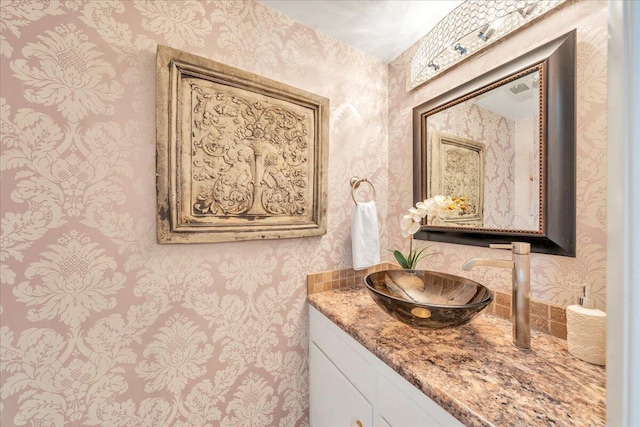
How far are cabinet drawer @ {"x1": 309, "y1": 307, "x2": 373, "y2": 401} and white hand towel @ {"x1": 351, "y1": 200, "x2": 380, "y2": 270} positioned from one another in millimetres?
316

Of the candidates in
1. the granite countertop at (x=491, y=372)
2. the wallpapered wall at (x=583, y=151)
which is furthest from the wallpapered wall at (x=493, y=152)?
the granite countertop at (x=491, y=372)

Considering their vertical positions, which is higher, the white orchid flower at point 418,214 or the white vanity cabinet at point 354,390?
the white orchid flower at point 418,214

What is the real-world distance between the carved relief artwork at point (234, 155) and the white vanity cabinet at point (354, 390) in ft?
1.60

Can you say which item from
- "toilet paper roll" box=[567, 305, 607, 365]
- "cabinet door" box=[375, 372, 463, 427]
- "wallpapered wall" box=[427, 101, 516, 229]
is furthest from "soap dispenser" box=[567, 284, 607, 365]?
"cabinet door" box=[375, 372, 463, 427]

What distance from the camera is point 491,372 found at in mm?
565

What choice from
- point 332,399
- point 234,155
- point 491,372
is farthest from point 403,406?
point 234,155

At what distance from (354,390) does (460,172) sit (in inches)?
38.0

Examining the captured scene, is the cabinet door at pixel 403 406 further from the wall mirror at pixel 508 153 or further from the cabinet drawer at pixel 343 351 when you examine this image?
the wall mirror at pixel 508 153

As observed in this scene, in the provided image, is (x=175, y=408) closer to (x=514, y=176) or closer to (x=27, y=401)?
(x=27, y=401)

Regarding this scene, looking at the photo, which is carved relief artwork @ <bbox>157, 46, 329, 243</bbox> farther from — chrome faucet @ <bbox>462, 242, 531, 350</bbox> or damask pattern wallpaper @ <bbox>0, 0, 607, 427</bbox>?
chrome faucet @ <bbox>462, 242, 531, 350</bbox>

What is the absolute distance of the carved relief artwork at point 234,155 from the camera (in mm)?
827

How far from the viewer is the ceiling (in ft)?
3.31

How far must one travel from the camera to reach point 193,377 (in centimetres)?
88

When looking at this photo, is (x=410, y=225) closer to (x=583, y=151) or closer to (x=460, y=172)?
(x=460, y=172)
